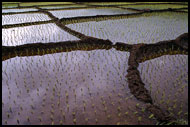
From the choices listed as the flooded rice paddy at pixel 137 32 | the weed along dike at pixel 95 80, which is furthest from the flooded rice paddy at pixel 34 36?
the flooded rice paddy at pixel 137 32

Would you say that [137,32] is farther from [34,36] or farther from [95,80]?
[34,36]

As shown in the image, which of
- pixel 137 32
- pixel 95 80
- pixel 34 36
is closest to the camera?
pixel 95 80

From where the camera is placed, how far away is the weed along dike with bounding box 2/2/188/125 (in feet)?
7.10

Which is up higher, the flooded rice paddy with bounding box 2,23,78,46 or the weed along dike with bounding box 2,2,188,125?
the flooded rice paddy with bounding box 2,23,78,46

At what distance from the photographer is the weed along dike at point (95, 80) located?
7.10 feet

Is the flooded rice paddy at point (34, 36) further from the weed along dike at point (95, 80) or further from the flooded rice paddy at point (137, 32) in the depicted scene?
the flooded rice paddy at point (137, 32)

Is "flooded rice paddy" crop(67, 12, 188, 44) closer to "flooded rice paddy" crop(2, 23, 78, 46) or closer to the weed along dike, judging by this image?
the weed along dike

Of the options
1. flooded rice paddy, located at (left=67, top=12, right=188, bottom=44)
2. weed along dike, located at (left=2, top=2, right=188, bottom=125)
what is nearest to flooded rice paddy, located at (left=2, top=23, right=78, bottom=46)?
weed along dike, located at (left=2, top=2, right=188, bottom=125)

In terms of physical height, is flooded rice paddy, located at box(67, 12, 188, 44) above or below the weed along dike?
above

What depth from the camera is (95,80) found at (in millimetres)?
2969

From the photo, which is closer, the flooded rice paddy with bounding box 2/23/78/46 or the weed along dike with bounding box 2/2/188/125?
the weed along dike with bounding box 2/2/188/125

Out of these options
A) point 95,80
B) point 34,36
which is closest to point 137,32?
point 95,80

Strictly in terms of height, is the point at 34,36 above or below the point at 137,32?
below

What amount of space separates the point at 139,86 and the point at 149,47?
1881 mm
